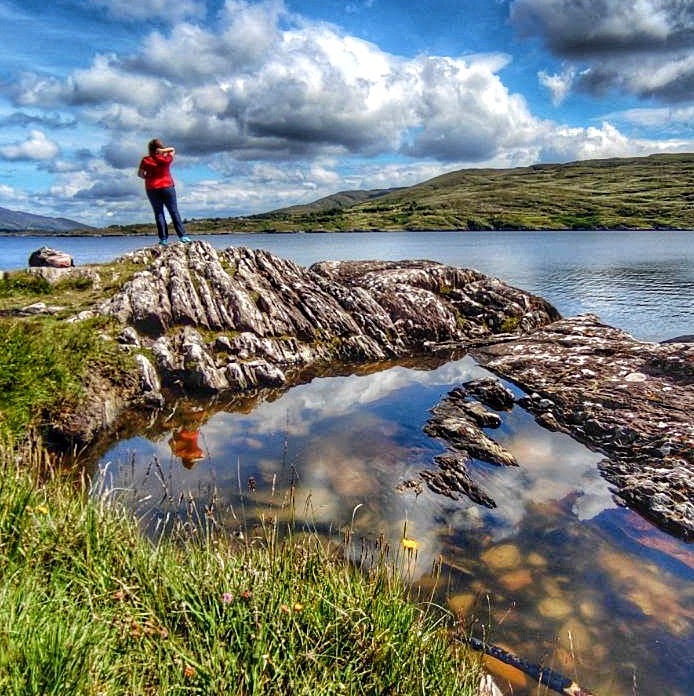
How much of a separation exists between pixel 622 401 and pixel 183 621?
668 inches

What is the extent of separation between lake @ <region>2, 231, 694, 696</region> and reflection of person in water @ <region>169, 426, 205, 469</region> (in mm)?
76

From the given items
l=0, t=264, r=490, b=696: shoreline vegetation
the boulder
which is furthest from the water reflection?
the boulder

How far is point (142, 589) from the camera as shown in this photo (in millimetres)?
5688

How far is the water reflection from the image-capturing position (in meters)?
8.05

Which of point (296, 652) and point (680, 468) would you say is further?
point (680, 468)

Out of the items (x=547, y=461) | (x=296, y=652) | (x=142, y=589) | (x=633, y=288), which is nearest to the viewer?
(x=296, y=652)

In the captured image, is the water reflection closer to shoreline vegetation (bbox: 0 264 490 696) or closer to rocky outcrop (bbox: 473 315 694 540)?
rocky outcrop (bbox: 473 315 694 540)

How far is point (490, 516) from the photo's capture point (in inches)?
452

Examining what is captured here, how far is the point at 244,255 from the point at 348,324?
7.72 metres

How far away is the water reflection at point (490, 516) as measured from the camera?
317 inches

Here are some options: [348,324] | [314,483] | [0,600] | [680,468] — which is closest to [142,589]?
[0,600]

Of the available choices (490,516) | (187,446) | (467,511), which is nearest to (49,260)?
(187,446)

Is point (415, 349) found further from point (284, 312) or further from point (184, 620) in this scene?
point (184, 620)

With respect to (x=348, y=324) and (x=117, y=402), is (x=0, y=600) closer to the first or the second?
(x=117, y=402)
